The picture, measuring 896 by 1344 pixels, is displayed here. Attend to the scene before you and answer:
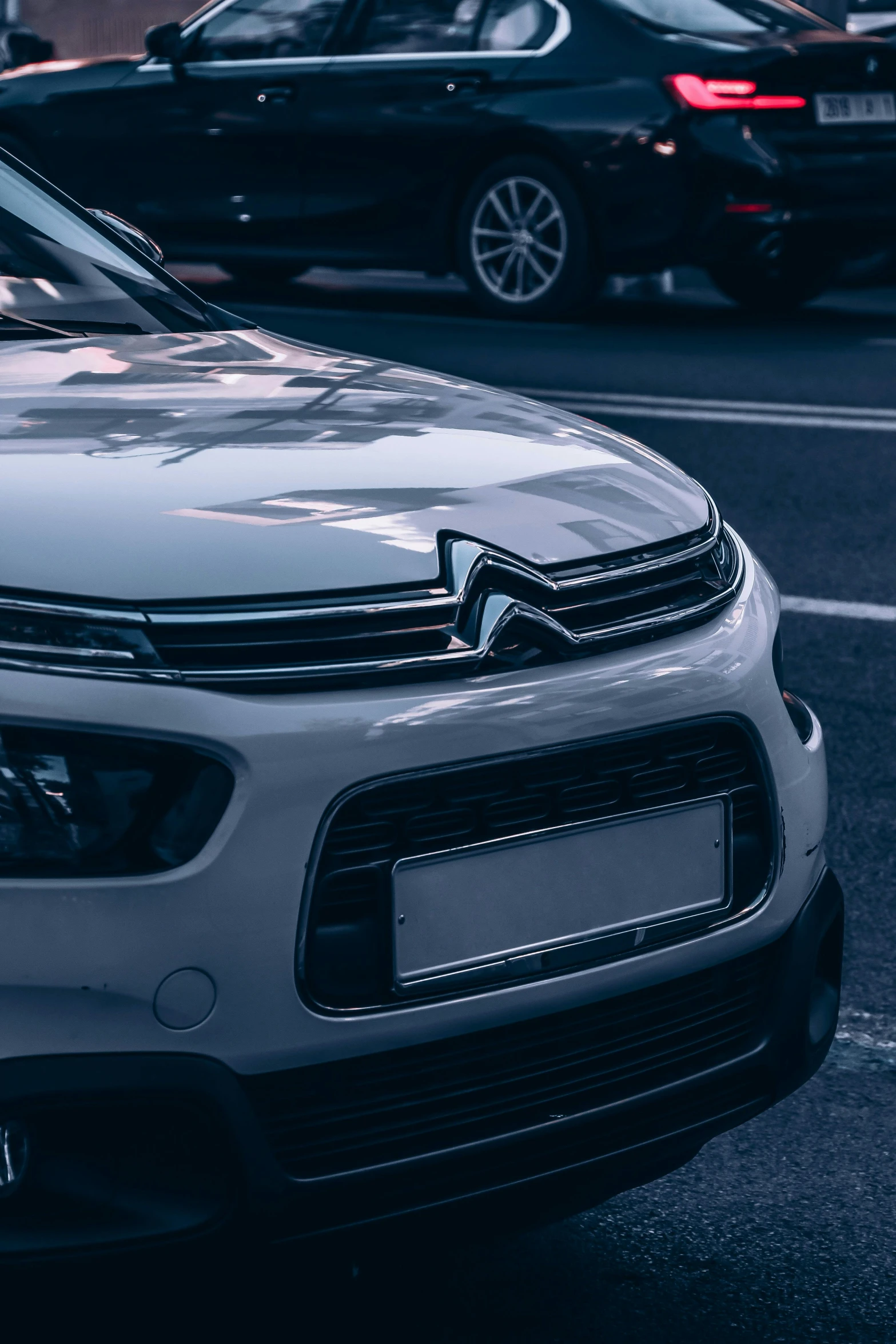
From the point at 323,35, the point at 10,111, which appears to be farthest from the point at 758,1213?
the point at 10,111

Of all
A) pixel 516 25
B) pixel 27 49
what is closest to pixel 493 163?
pixel 516 25

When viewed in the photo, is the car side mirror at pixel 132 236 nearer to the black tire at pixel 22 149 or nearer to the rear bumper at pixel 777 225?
the rear bumper at pixel 777 225

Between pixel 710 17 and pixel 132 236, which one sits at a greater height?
pixel 132 236

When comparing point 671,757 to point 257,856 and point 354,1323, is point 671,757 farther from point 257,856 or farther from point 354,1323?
point 354,1323

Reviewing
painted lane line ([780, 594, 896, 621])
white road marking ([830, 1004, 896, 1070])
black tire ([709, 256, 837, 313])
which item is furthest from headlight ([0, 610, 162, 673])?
black tire ([709, 256, 837, 313])

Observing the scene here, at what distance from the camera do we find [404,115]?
33.2 ft

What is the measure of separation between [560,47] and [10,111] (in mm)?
3361

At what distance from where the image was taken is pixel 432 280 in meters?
12.4

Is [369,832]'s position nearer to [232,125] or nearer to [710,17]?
[710,17]

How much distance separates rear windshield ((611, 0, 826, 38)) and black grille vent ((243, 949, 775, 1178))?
8.44 m

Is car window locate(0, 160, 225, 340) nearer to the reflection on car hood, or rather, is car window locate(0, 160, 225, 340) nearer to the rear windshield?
the reflection on car hood

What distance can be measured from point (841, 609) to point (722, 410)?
2833 millimetres

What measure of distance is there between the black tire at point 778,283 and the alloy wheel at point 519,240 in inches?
45.7

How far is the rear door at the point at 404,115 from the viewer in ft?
32.9
